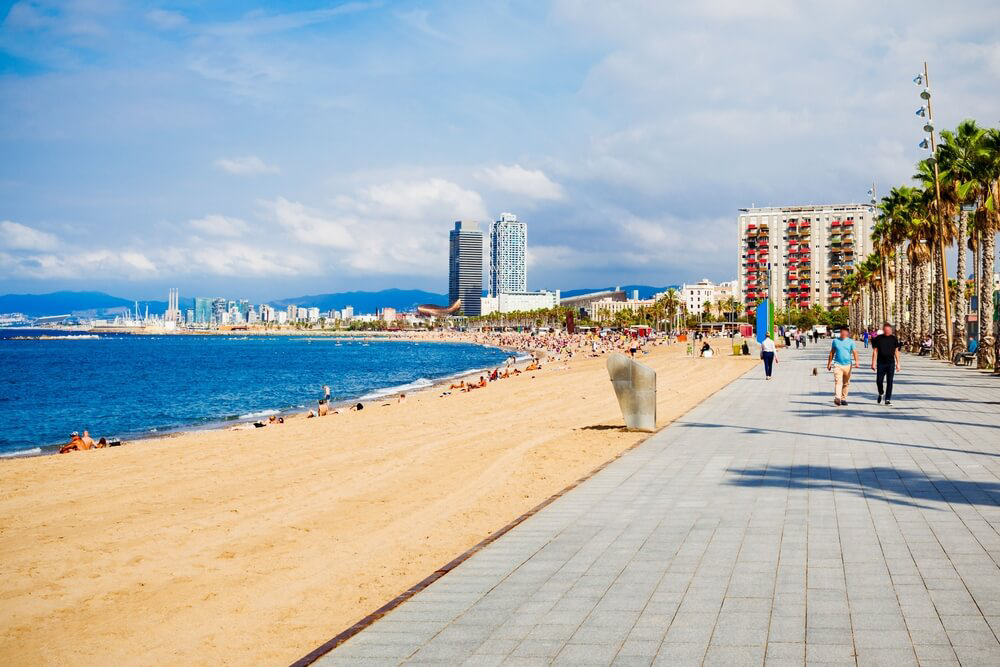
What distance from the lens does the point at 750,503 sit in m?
8.04

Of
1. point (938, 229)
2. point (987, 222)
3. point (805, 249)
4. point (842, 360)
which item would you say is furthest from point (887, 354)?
point (805, 249)

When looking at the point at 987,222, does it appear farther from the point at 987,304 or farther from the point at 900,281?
the point at 900,281

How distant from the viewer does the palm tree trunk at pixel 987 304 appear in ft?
90.3

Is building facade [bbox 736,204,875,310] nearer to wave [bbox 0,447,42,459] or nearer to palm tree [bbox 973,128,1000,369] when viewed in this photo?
palm tree [bbox 973,128,1000,369]

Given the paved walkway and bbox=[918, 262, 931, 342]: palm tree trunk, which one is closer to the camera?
the paved walkway

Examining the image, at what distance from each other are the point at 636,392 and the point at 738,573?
28.9 feet

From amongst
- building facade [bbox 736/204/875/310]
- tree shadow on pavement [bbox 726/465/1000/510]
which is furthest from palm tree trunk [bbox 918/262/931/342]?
building facade [bbox 736/204/875/310]

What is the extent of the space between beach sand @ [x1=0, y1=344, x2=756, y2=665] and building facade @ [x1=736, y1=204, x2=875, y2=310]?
149 meters

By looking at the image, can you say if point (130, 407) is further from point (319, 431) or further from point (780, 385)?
point (780, 385)

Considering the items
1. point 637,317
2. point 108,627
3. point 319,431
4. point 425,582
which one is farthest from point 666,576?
point 637,317

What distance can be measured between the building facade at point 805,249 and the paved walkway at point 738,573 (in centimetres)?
15221

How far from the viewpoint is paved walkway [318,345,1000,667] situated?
14.1 ft

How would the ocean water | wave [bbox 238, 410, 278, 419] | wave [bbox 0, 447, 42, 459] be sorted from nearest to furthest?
wave [bbox 0, 447, 42, 459] < the ocean water < wave [bbox 238, 410, 278, 419]

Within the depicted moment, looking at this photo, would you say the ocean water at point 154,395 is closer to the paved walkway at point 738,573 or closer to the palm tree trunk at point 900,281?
the paved walkway at point 738,573
